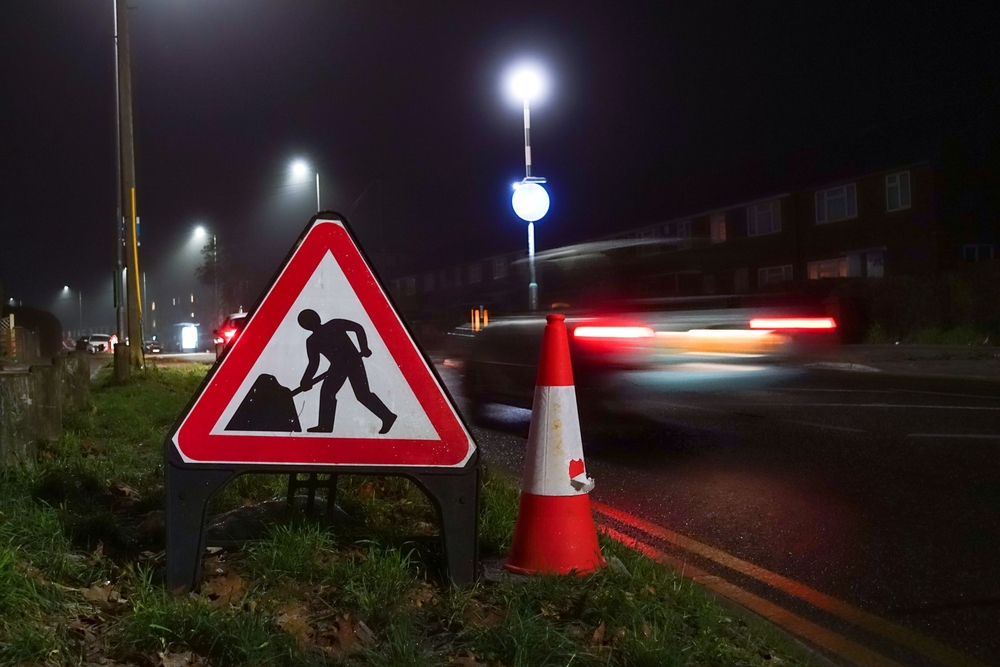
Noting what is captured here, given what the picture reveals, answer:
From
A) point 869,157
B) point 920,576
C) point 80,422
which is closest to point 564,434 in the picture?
point 920,576

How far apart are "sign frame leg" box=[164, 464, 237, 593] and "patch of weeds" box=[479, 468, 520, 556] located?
4.49 feet

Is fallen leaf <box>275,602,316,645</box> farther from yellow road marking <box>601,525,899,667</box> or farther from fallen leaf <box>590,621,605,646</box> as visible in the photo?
yellow road marking <box>601,525,899,667</box>

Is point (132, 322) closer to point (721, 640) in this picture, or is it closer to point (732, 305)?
point (732, 305)

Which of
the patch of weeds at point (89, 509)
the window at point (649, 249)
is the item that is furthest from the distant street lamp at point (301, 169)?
the patch of weeds at point (89, 509)

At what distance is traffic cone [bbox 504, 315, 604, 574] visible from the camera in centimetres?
394

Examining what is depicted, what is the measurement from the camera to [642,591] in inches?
149

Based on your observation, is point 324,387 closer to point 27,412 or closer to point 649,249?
point 27,412

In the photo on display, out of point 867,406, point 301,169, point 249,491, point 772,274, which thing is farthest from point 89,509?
point 772,274

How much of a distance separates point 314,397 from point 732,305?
1098cm

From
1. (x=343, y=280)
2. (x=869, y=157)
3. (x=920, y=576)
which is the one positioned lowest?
(x=920, y=576)

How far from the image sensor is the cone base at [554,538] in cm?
391

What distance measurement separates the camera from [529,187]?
2036 centimetres

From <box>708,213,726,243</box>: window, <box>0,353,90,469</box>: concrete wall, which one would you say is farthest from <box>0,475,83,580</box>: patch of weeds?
<box>708,213,726,243</box>: window

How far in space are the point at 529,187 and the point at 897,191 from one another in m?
17.0
